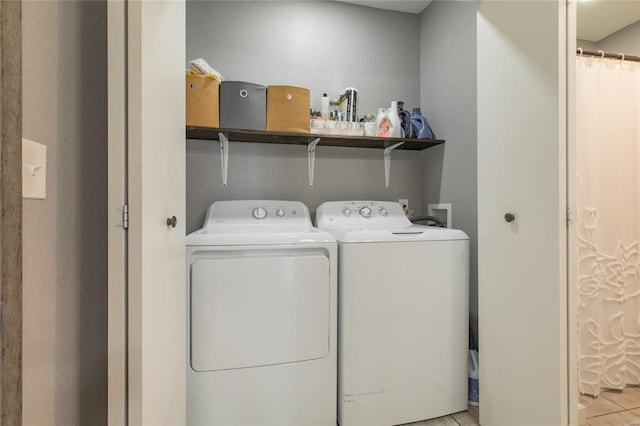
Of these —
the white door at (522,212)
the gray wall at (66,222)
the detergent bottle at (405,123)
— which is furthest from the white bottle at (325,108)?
the gray wall at (66,222)

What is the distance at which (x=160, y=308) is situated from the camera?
37.1 inches

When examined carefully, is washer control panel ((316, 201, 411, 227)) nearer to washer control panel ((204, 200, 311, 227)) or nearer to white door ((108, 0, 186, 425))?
washer control panel ((204, 200, 311, 227))

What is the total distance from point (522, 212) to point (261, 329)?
1265 millimetres

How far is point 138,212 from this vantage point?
2.51ft

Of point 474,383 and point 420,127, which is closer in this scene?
point 474,383

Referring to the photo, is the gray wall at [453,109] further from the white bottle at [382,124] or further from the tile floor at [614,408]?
the tile floor at [614,408]

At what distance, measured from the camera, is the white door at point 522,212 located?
3.76 ft

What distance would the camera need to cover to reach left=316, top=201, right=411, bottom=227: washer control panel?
2.00 metres

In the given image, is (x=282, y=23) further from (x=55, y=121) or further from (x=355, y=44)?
(x=55, y=121)

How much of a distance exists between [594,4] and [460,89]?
1035 mm

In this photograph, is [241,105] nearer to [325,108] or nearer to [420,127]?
[325,108]

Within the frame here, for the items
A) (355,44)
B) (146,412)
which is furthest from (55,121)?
(355,44)

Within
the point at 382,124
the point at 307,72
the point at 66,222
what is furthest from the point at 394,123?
the point at 66,222

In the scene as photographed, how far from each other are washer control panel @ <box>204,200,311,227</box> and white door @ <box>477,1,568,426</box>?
1096 mm
